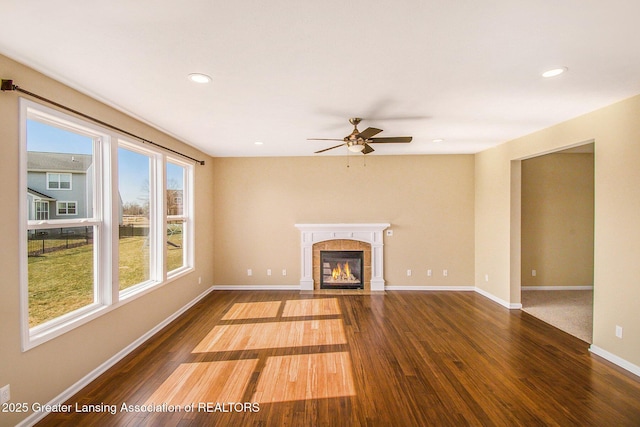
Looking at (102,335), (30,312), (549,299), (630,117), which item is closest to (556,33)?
(630,117)

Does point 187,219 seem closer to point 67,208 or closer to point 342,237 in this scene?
point 67,208

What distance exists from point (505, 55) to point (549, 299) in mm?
4845

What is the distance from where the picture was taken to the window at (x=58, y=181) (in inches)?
95.3

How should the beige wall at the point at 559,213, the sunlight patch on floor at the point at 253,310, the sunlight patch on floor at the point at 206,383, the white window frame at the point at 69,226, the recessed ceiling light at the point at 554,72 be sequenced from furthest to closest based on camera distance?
the beige wall at the point at 559,213 < the sunlight patch on floor at the point at 253,310 < the sunlight patch on floor at the point at 206,383 < the recessed ceiling light at the point at 554,72 < the white window frame at the point at 69,226

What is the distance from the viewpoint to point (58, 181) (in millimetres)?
2492

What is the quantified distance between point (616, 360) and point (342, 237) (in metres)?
3.94

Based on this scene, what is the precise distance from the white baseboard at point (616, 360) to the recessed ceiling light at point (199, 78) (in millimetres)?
4710

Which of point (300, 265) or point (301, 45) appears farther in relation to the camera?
point (300, 265)

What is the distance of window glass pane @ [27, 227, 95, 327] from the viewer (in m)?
2.27

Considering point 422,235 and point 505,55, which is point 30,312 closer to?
point 505,55

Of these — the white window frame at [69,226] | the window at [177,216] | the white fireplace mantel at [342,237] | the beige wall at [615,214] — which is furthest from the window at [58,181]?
the beige wall at [615,214]

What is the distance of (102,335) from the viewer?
2816 millimetres

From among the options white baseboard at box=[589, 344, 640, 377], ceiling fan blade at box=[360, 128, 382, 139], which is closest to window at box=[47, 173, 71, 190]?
ceiling fan blade at box=[360, 128, 382, 139]

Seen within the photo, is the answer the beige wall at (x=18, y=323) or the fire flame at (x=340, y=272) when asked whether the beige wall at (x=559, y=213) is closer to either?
the fire flame at (x=340, y=272)
